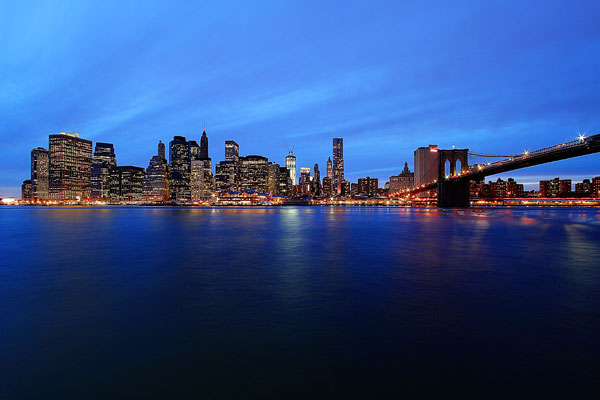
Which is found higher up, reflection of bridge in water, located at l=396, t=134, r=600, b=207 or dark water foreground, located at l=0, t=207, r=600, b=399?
reflection of bridge in water, located at l=396, t=134, r=600, b=207

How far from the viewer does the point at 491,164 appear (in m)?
91.1

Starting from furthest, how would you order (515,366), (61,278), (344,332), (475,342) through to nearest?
1. (61,278)
2. (344,332)
3. (475,342)
4. (515,366)

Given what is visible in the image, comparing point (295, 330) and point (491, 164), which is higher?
point (491, 164)

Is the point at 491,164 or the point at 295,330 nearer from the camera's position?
the point at 295,330

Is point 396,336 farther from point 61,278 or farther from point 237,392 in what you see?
point 61,278

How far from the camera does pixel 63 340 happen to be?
7652mm

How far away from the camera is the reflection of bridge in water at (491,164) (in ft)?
185

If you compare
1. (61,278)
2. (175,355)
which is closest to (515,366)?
(175,355)

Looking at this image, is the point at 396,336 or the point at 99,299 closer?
the point at 396,336

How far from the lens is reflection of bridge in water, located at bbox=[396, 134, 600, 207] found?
185 ft

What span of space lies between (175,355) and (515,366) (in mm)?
6731

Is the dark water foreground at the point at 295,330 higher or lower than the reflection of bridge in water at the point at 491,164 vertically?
lower

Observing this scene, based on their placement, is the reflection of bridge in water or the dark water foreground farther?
the reflection of bridge in water

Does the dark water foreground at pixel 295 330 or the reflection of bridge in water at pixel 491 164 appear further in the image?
the reflection of bridge in water at pixel 491 164
